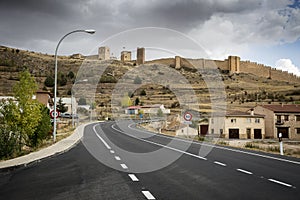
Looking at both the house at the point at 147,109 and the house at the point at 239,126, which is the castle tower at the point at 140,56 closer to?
the house at the point at 147,109

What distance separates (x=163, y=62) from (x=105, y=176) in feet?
520

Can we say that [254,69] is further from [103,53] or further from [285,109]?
[285,109]

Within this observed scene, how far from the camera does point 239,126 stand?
64.7 metres

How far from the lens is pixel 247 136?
64812 mm

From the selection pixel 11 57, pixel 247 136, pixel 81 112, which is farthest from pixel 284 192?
pixel 11 57

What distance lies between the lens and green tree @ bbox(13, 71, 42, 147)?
61.2 ft

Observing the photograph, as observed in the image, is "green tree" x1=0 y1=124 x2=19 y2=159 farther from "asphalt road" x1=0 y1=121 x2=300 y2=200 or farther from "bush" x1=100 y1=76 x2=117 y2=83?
"bush" x1=100 y1=76 x2=117 y2=83

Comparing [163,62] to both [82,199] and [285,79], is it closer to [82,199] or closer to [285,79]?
[285,79]

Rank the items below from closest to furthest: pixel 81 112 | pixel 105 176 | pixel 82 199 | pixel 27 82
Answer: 1. pixel 82 199
2. pixel 105 176
3. pixel 27 82
4. pixel 81 112

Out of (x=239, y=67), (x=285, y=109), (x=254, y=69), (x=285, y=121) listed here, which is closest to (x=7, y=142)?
(x=285, y=121)

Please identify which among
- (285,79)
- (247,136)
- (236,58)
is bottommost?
(247,136)

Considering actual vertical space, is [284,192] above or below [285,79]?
below

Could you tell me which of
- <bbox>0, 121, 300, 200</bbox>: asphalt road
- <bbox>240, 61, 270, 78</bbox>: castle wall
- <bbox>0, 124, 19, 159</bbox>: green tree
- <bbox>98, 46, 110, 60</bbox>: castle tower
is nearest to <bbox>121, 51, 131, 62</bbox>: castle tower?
<bbox>98, 46, 110, 60</bbox>: castle tower

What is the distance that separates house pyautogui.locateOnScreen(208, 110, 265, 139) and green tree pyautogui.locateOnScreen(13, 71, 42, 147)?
4860cm
